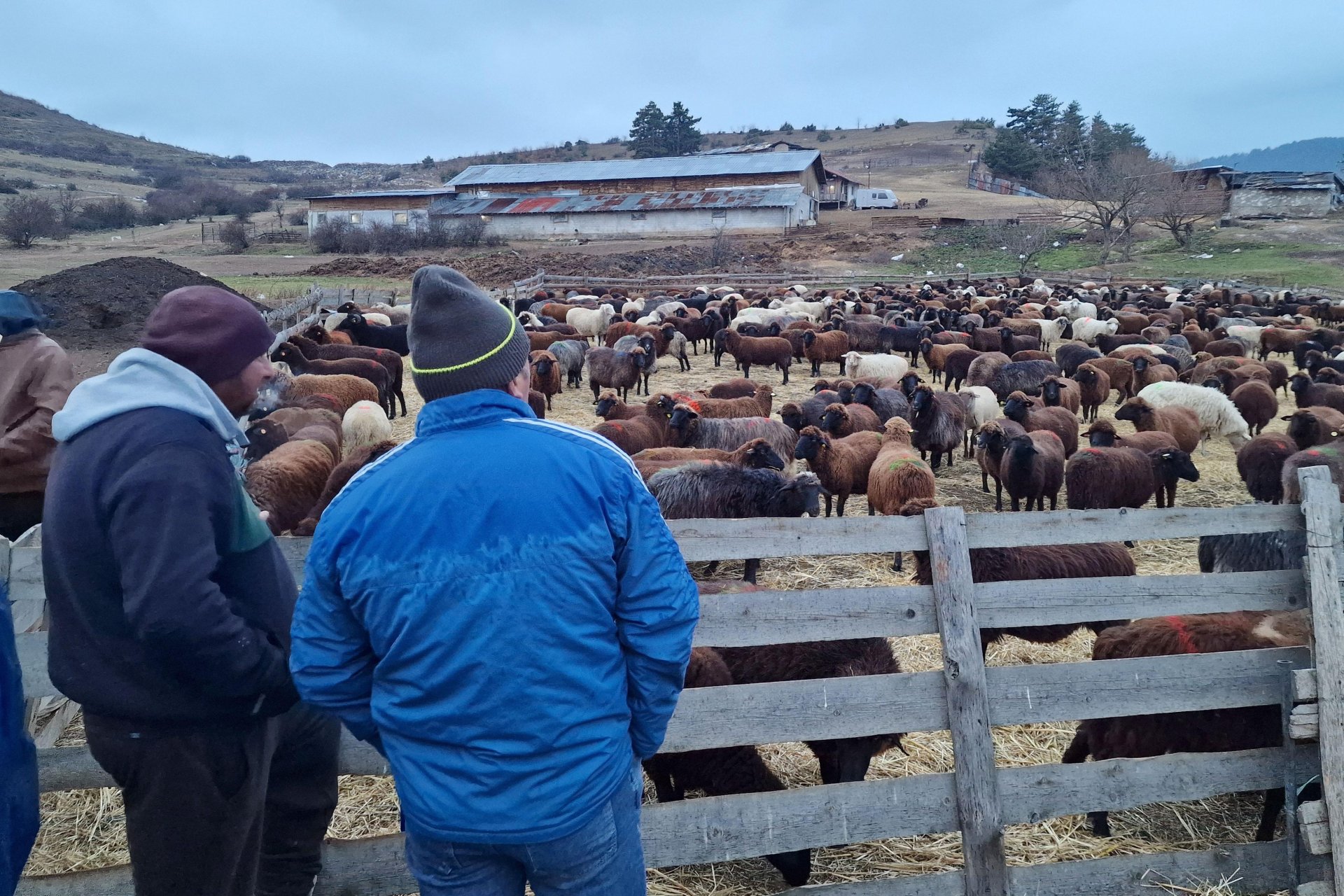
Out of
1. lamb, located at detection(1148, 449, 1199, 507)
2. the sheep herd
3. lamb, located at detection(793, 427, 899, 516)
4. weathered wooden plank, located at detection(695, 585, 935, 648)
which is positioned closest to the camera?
weathered wooden plank, located at detection(695, 585, 935, 648)

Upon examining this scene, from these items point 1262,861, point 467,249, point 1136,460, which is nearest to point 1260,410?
point 1136,460

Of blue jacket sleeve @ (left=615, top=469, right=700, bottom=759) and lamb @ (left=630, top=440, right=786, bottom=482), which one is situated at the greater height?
blue jacket sleeve @ (left=615, top=469, right=700, bottom=759)

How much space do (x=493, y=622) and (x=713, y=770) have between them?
263 cm

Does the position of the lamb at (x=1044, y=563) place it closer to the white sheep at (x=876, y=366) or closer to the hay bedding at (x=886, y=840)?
the hay bedding at (x=886, y=840)

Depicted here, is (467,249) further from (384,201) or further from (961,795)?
(961,795)

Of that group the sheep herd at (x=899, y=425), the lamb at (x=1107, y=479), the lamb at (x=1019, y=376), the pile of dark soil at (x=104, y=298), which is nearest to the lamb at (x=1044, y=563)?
the sheep herd at (x=899, y=425)

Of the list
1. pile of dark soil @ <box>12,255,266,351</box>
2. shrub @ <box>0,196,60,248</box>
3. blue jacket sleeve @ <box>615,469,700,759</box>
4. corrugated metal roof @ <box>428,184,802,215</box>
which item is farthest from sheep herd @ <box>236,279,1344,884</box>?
shrub @ <box>0,196,60,248</box>

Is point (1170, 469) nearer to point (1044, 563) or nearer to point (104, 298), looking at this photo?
point (1044, 563)

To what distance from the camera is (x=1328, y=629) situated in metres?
3.74

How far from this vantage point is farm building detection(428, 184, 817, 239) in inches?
2354

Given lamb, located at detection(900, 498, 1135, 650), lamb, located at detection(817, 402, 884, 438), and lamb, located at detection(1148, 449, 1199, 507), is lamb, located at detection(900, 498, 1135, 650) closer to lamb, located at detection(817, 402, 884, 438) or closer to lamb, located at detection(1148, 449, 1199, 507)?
lamb, located at detection(1148, 449, 1199, 507)

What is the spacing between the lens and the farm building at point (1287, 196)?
59.6 metres

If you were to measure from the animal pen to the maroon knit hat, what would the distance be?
1219mm

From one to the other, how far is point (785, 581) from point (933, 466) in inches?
235
